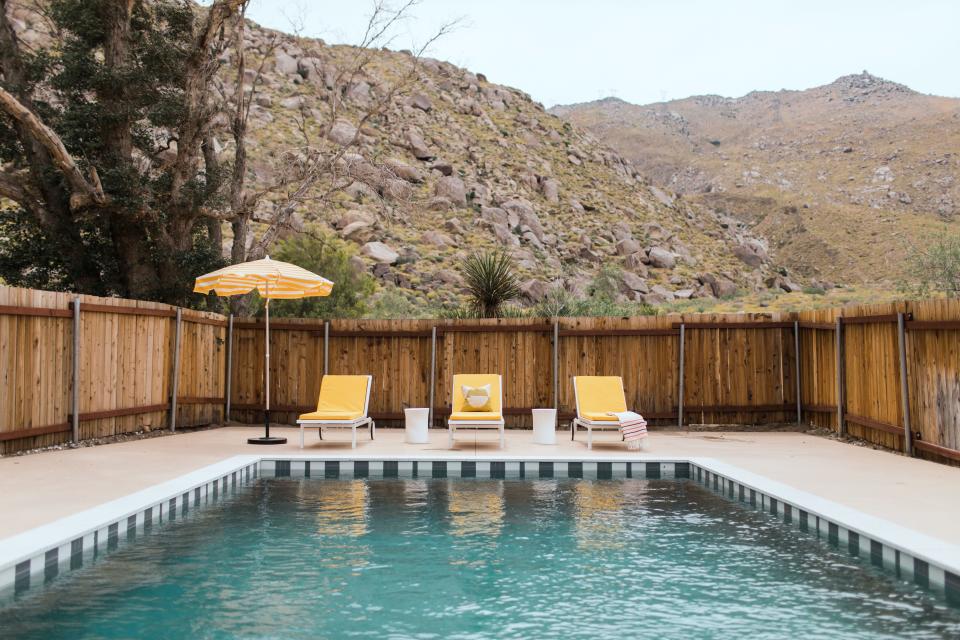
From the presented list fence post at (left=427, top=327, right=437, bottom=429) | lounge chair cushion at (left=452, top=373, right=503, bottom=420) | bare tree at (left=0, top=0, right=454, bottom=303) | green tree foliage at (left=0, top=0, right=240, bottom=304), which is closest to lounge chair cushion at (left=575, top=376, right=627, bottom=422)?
lounge chair cushion at (left=452, top=373, right=503, bottom=420)

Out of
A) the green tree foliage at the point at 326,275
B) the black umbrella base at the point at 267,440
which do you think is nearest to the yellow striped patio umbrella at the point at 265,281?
the black umbrella base at the point at 267,440

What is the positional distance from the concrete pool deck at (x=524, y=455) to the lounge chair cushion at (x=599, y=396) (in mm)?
407

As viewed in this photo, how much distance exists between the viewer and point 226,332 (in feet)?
38.7

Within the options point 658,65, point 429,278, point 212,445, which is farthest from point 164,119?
point 658,65

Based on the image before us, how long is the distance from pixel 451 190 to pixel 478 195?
4.56 ft

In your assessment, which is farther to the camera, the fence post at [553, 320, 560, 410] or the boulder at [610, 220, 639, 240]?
the boulder at [610, 220, 639, 240]

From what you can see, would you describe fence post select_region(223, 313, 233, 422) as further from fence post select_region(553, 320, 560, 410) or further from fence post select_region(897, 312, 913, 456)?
fence post select_region(897, 312, 913, 456)

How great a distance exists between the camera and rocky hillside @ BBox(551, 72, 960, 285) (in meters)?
47.1

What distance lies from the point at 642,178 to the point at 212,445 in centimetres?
4402

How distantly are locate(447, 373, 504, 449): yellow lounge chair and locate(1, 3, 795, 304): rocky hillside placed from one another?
17361 millimetres

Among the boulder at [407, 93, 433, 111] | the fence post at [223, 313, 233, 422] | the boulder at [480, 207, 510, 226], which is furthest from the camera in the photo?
the boulder at [407, 93, 433, 111]

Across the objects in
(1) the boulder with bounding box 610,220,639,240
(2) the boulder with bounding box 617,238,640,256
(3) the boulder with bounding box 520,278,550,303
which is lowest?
(3) the boulder with bounding box 520,278,550,303

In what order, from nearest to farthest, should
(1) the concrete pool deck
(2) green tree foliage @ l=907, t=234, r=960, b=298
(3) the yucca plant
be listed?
(1) the concrete pool deck → (3) the yucca plant → (2) green tree foliage @ l=907, t=234, r=960, b=298

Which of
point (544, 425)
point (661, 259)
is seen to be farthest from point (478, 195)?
point (544, 425)
